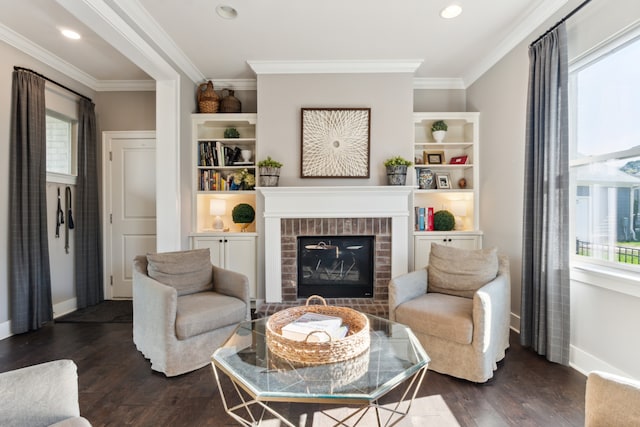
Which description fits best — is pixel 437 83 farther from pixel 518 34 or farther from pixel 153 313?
pixel 153 313

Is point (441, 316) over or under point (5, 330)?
over

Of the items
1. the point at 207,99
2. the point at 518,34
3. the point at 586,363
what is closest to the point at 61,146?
the point at 207,99

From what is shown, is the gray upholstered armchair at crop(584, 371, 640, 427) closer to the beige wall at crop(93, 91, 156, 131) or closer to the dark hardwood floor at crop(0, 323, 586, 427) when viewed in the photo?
the dark hardwood floor at crop(0, 323, 586, 427)

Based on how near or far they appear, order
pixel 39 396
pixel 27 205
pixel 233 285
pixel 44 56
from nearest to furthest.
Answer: pixel 39 396, pixel 233 285, pixel 27 205, pixel 44 56

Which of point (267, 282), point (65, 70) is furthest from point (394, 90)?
point (65, 70)

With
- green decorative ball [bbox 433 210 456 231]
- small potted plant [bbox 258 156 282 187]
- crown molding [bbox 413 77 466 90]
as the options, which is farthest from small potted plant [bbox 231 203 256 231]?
crown molding [bbox 413 77 466 90]

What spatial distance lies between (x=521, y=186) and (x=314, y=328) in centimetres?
236

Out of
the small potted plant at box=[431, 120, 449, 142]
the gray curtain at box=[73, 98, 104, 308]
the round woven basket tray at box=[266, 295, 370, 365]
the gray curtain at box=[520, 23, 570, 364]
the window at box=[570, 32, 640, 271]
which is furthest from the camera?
the small potted plant at box=[431, 120, 449, 142]

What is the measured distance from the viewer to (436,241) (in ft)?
11.6

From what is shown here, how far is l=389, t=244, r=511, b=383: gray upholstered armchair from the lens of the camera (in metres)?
1.98

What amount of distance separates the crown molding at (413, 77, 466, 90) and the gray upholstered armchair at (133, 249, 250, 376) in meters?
3.06

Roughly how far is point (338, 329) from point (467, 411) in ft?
3.02

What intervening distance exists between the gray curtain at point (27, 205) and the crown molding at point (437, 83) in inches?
155

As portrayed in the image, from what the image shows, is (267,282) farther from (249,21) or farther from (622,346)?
(622,346)
